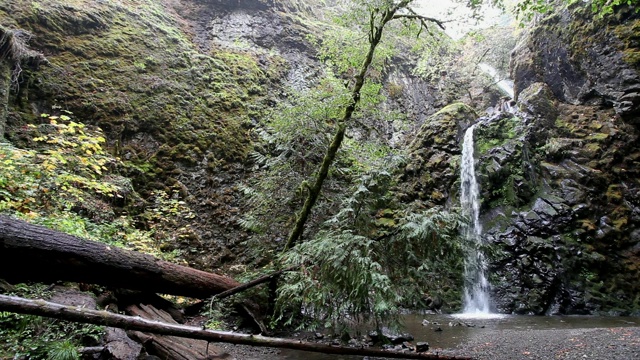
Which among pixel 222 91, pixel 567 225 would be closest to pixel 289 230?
pixel 222 91

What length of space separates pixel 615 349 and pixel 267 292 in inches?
187

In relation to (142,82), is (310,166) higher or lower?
lower

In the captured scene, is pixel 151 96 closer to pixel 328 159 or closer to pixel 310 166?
pixel 310 166

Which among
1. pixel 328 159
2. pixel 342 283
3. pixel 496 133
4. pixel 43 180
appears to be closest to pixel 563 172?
pixel 496 133

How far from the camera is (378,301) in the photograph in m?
3.41

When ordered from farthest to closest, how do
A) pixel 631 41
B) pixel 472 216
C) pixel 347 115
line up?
pixel 472 216 < pixel 631 41 < pixel 347 115

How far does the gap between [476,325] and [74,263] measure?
23.9 ft

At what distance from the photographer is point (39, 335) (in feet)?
9.39

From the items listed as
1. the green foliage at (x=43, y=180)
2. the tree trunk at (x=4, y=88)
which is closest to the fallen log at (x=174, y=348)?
the green foliage at (x=43, y=180)

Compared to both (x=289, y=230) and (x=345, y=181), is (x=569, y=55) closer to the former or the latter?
(x=345, y=181)

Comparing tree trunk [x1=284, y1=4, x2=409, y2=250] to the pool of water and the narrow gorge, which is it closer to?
the narrow gorge

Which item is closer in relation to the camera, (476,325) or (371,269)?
(371,269)

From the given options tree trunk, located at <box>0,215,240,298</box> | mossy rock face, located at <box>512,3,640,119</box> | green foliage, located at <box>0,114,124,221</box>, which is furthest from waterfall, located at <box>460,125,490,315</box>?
green foliage, located at <box>0,114,124,221</box>

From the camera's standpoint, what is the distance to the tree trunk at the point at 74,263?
10.6 ft
